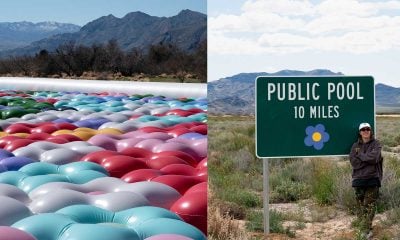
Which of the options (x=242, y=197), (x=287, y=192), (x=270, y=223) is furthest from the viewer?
(x=287, y=192)

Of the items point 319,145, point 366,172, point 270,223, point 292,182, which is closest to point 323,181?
point 292,182

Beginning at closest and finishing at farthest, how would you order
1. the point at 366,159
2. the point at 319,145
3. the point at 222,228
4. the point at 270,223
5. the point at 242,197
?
the point at 319,145 < the point at 366,159 < the point at 222,228 < the point at 270,223 < the point at 242,197

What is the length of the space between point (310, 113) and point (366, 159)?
568 millimetres

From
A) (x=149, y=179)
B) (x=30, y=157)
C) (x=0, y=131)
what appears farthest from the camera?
(x=0, y=131)

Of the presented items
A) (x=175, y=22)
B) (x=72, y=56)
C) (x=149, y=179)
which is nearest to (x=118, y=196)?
(x=149, y=179)

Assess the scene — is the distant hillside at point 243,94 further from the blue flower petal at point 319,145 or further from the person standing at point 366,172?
the blue flower petal at point 319,145

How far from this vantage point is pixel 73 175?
5.37m

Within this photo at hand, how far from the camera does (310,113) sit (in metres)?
3.96

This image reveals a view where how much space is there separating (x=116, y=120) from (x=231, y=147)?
2361mm

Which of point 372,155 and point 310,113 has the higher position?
point 310,113

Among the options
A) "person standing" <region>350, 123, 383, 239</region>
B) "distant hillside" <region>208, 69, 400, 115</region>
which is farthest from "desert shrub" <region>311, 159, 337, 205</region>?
"distant hillside" <region>208, 69, 400, 115</region>

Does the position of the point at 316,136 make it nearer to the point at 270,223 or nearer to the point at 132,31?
the point at 270,223

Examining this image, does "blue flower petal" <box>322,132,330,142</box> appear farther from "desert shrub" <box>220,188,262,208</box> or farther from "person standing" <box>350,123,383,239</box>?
"desert shrub" <box>220,188,262,208</box>

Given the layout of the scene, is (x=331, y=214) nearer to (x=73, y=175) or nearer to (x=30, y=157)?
(x=73, y=175)
